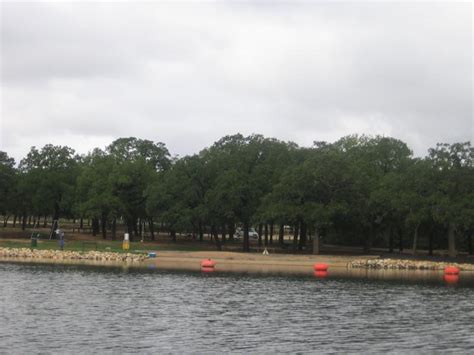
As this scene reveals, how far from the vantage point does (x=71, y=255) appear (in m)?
90.5

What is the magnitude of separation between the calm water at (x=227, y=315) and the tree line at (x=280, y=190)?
27.7m

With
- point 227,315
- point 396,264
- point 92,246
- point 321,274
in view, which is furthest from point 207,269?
point 227,315

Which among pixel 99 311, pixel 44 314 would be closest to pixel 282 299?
pixel 99 311

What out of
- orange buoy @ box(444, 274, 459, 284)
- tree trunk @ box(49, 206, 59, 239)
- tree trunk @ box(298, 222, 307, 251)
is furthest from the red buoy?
tree trunk @ box(49, 206, 59, 239)

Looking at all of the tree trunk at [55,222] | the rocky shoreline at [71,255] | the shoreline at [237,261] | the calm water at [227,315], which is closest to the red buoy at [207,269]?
the shoreline at [237,261]

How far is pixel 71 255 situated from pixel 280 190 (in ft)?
98.8

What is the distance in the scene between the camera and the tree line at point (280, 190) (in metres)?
88.6

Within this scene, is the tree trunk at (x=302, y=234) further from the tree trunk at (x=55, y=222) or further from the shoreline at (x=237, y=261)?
the tree trunk at (x=55, y=222)

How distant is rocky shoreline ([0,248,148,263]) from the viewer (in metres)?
88.9

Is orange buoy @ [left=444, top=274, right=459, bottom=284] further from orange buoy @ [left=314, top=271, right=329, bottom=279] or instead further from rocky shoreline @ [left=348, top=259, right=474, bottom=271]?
orange buoy @ [left=314, top=271, right=329, bottom=279]

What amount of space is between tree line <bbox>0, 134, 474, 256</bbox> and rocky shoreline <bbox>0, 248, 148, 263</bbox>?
11755mm

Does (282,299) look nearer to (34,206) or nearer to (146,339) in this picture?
(146,339)

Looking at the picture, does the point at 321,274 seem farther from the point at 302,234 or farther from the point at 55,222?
the point at 55,222

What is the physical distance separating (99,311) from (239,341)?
1205cm
